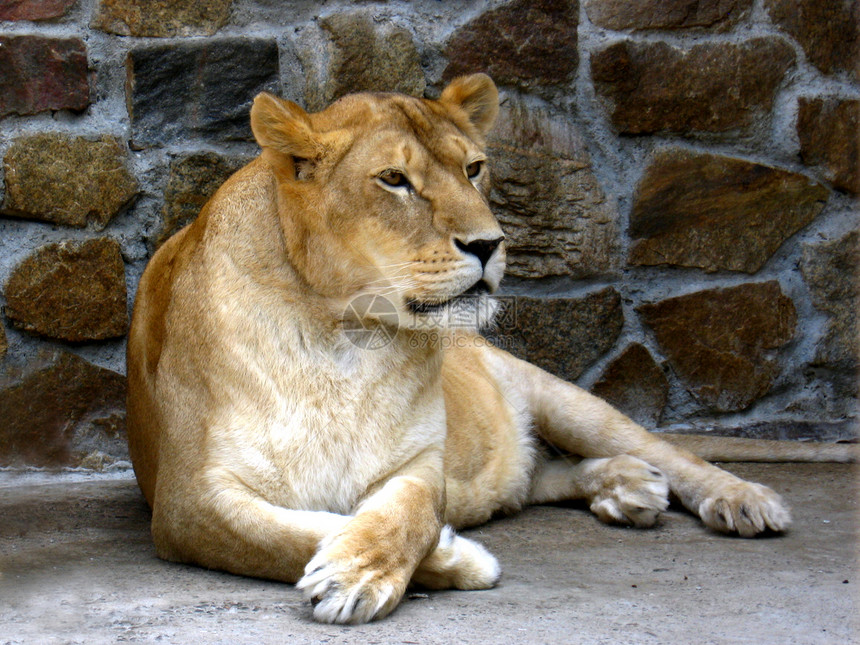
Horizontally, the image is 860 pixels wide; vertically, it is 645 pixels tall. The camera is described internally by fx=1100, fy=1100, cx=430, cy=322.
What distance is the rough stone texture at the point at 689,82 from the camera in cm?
352

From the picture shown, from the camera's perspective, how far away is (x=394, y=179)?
2393mm

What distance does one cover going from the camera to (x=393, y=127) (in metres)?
2.46

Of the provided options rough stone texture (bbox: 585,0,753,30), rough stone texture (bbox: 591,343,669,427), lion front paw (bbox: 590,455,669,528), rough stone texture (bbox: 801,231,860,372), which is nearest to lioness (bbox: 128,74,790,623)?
lion front paw (bbox: 590,455,669,528)

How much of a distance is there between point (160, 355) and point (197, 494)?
435 millimetres

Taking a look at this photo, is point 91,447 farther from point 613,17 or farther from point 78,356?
point 613,17

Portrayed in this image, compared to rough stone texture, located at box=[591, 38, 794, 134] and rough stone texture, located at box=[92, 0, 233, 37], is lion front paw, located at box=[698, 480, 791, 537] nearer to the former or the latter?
rough stone texture, located at box=[591, 38, 794, 134]

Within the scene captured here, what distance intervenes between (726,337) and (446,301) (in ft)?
5.37

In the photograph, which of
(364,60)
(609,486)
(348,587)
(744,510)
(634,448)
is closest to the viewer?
(348,587)

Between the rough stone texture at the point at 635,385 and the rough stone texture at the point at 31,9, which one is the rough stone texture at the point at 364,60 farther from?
the rough stone texture at the point at 635,385

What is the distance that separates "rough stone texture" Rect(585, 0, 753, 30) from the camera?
138 inches

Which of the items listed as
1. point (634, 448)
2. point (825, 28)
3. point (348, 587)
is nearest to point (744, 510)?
A: point (634, 448)

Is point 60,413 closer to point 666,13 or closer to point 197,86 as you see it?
point 197,86

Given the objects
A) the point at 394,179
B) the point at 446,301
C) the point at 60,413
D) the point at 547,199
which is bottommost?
the point at 60,413

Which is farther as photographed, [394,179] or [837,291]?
[837,291]
